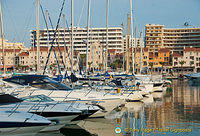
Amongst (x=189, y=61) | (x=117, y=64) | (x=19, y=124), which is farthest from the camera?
(x=189, y=61)

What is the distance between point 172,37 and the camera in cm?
15962

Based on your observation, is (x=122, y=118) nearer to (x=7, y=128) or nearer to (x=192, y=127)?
(x=192, y=127)

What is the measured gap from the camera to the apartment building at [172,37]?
15250 cm

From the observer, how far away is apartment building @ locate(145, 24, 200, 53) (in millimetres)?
152500

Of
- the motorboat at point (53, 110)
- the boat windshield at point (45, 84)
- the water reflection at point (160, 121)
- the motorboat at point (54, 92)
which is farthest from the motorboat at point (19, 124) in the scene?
the boat windshield at point (45, 84)

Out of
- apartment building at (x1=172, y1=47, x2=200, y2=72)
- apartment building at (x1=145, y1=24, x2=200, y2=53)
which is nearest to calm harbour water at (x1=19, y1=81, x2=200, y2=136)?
apartment building at (x1=172, y1=47, x2=200, y2=72)

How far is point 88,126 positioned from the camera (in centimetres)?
1705

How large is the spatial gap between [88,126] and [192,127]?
5.77 metres

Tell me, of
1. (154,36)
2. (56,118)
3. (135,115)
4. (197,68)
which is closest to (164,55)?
(197,68)

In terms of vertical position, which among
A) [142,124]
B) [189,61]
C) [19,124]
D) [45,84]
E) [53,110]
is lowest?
[142,124]

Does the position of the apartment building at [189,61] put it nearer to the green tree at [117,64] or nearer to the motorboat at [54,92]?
the green tree at [117,64]

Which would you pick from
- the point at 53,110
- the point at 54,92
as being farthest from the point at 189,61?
the point at 53,110

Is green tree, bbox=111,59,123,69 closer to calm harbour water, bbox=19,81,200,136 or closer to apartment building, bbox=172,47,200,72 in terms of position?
apartment building, bbox=172,47,200,72

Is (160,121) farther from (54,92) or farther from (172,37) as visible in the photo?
(172,37)
